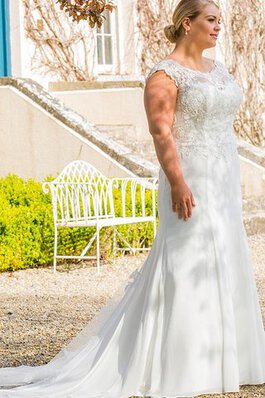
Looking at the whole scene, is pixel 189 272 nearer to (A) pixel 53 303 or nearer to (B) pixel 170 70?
(B) pixel 170 70

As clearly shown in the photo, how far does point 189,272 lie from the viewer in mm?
5277

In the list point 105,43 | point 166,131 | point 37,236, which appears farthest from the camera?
point 105,43

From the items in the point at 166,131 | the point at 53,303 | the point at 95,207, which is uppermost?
the point at 166,131

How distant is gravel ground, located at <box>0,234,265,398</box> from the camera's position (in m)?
6.50

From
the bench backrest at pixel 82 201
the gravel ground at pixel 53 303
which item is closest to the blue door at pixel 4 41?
the bench backrest at pixel 82 201

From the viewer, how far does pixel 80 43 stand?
16.8 m

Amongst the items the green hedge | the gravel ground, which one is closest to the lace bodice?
the gravel ground

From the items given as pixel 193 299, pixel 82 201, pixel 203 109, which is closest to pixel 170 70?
pixel 203 109

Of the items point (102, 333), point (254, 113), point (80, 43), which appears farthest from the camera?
point (254, 113)

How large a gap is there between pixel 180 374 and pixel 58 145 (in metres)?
8.37

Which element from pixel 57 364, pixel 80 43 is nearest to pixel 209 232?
pixel 57 364

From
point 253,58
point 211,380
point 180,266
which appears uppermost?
point 253,58

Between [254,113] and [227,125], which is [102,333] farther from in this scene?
[254,113]

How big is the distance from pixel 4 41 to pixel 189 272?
10.8 meters
